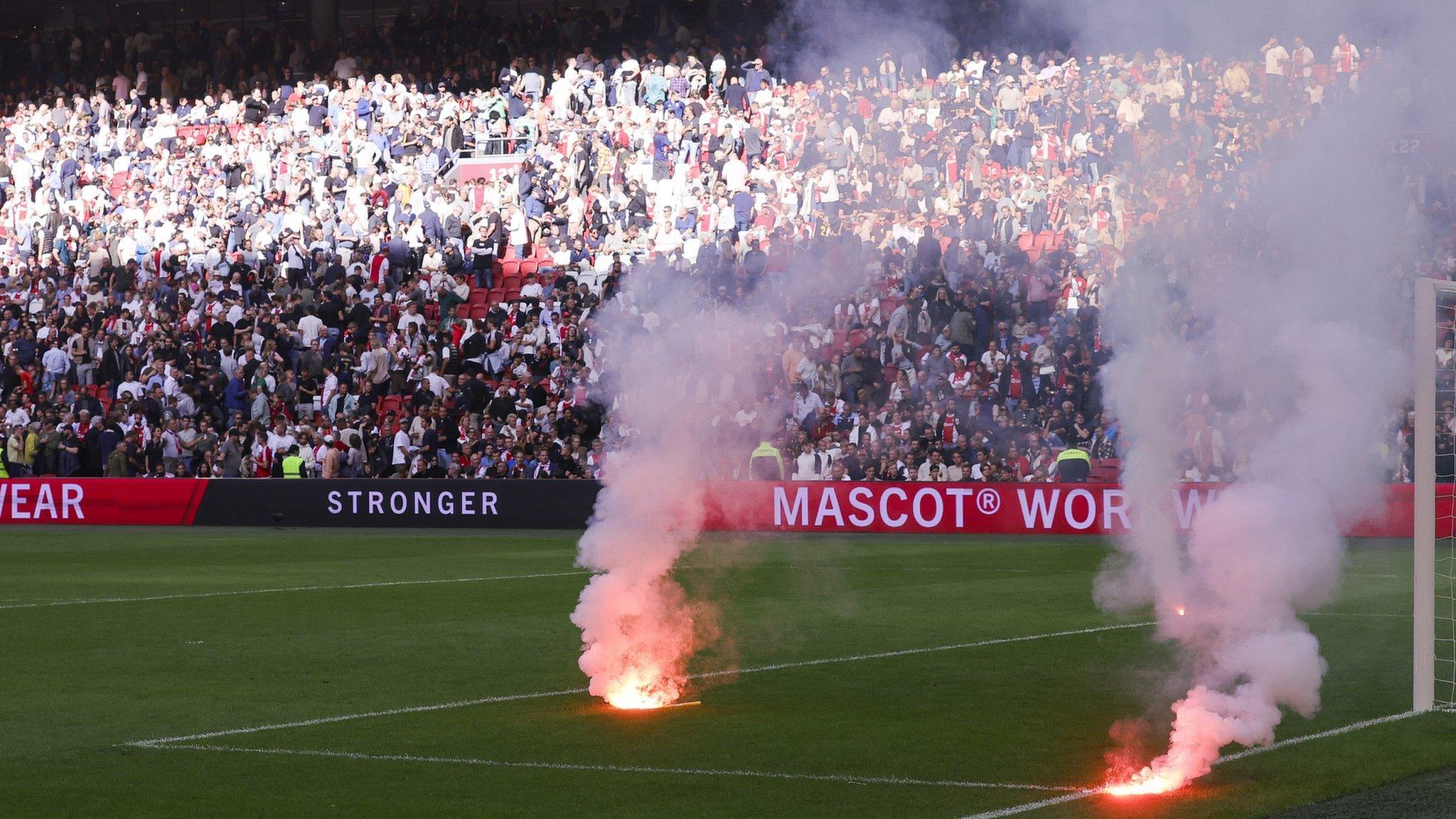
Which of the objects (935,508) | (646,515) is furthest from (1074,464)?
(646,515)

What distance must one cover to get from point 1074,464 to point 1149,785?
54.4 ft

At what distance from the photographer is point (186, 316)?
1297 inches

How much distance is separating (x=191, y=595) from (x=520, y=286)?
1159 cm

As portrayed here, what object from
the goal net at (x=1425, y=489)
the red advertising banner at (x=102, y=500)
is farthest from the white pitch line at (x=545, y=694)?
the red advertising banner at (x=102, y=500)

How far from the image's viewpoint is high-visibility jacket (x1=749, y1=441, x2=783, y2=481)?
21.1 metres

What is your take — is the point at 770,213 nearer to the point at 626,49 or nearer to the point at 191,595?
the point at 191,595

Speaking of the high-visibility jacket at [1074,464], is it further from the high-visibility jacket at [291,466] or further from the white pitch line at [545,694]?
the high-visibility jacket at [291,466]

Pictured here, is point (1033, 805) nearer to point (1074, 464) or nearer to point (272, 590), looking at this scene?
point (272, 590)

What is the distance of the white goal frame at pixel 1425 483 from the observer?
30.5ft

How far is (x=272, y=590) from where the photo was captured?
1734 cm

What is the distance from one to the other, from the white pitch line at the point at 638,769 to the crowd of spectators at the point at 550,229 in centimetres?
333

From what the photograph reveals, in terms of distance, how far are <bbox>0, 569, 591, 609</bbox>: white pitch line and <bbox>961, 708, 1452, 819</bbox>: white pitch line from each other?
34.6 ft

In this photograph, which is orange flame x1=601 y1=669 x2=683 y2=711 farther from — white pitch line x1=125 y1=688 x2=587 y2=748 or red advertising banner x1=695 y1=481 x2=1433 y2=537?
red advertising banner x1=695 y1=481 x2=1433 y2=537

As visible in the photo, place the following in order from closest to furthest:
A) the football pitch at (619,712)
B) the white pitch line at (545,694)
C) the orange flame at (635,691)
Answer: the football pitch at (619,712), the white pitch line at (545,694), the orange flame at (635,691)
